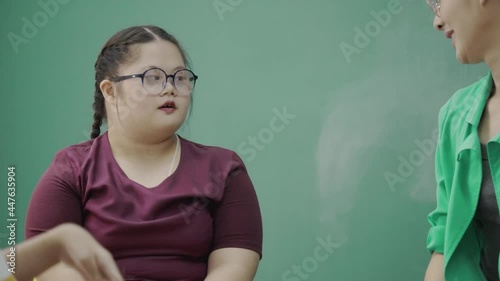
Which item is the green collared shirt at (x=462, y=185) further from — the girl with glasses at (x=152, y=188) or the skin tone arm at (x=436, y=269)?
the girl with glasses at (x=152, y=188)

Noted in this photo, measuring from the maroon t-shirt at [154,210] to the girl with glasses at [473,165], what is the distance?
0.43 metres

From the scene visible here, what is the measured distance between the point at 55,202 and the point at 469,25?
91cm

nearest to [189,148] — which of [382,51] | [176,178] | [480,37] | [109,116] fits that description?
[176,178]

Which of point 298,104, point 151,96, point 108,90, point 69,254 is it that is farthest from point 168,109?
point 298,104

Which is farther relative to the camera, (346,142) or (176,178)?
(346,142)

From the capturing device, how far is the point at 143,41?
149 centimetres

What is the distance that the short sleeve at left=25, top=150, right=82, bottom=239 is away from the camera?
142 centimetres

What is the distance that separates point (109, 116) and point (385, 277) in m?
1.22

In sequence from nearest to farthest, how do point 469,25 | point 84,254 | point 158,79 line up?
point 84,254
point 469,25
point 158,79

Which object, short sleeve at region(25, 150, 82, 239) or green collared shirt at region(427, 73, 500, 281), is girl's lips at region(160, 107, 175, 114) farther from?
green collared shirt at region(427, 73, 500, 281)

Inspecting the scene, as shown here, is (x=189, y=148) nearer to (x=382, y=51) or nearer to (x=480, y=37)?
(x=480, y=37)

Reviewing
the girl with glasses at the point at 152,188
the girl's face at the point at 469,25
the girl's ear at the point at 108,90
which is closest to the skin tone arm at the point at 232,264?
the girl with glasses at the point at 152,188

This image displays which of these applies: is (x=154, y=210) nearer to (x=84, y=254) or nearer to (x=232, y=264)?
(x=232, y=264)

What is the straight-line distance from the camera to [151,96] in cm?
144
